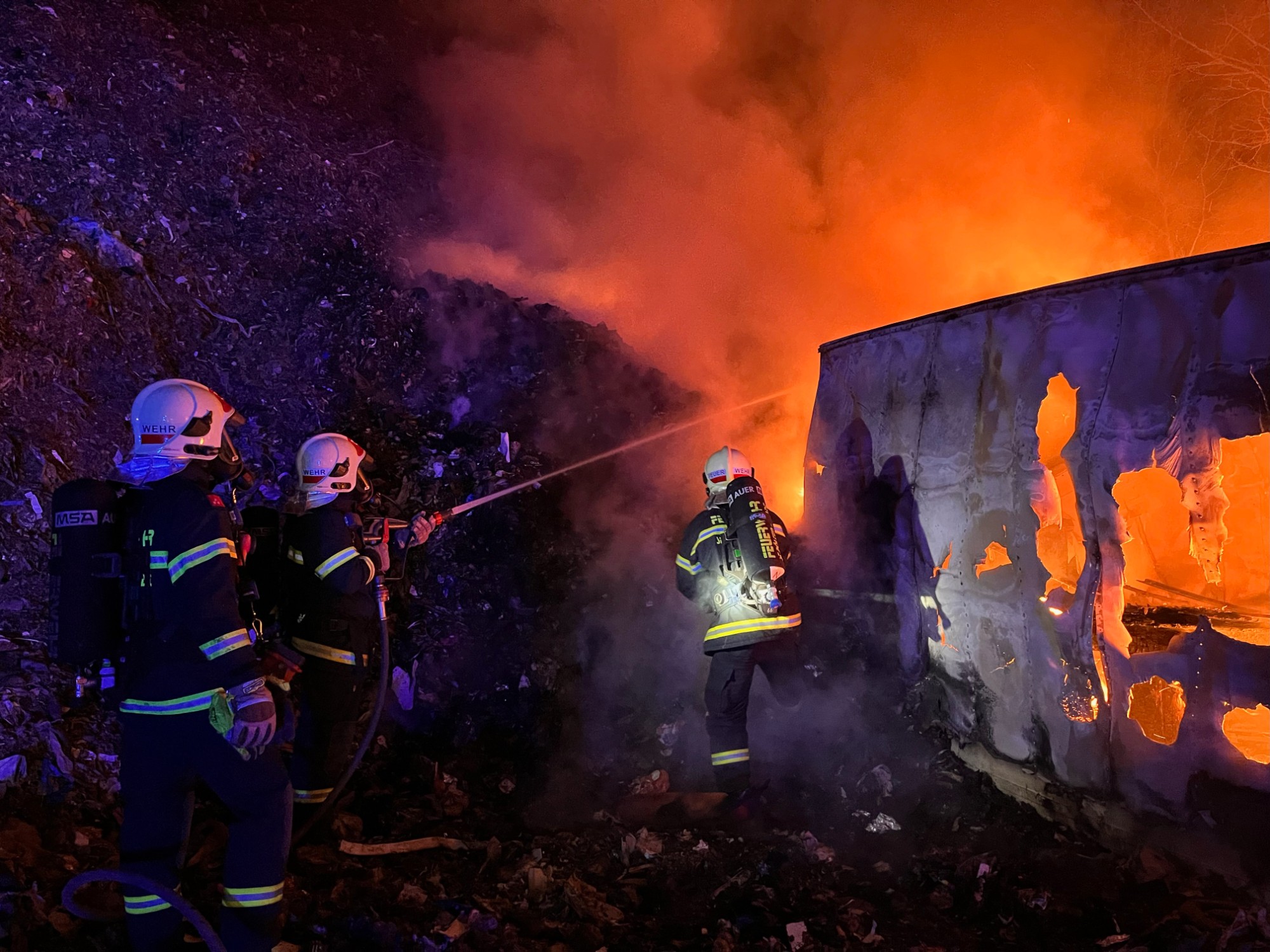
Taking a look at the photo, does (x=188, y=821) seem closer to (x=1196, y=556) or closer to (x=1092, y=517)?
(x=1092, y=517)

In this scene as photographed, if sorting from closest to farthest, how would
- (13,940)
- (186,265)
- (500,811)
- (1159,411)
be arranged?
(13,940)
(1159,411)
(500,811)
(186,265)

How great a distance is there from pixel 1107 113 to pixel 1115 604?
13.6 metres

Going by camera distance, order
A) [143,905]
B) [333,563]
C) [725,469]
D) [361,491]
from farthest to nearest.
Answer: [725,469]
[361,491]
[333,563]
[143,905]

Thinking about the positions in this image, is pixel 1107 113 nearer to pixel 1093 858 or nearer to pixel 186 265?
pixel 1093 858

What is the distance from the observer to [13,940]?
2.91m

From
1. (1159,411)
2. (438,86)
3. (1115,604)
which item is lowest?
(1115,604)

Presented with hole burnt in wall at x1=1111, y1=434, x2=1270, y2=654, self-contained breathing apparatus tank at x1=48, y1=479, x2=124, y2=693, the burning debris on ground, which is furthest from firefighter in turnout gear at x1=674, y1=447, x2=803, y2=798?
self-contained breathing apparatus tank at x1=48, y1=479, x2=124, y2=693

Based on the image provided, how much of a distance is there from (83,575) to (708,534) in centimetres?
359

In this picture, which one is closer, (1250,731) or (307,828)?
(1250,731)

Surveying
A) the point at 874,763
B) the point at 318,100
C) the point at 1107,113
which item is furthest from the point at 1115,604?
the point at 1107,113

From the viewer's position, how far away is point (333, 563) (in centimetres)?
393

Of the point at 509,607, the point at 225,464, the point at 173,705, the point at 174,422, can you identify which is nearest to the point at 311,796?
the point at 173,705

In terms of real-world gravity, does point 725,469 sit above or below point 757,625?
above

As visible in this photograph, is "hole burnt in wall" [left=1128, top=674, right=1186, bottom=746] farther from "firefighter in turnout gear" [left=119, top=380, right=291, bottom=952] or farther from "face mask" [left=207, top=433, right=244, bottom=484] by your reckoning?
"face mask" [left=207, top=433, right=244, bottom=484]
